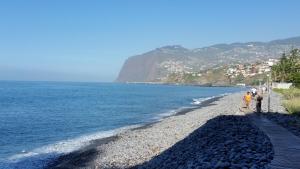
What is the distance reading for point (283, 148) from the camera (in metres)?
15.7

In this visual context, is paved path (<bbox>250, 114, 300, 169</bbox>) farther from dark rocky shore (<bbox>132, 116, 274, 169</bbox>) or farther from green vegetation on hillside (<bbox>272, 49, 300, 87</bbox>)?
green vegetation on hillside (<bbox>272, 49, 300, 87</bbox>)

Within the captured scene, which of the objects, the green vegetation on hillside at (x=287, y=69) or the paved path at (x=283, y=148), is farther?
the green vegetation on hillside at (x=287, y=69)

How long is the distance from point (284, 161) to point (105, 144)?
2241 centimetres

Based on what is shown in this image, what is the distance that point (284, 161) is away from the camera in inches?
514

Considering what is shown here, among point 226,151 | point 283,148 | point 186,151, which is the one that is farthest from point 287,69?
point 226,151

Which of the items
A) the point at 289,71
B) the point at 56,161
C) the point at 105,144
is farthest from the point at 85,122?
the point at 289,71

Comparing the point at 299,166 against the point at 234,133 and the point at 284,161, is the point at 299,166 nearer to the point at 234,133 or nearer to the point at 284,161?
the point at 284,161

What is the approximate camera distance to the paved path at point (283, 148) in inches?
493

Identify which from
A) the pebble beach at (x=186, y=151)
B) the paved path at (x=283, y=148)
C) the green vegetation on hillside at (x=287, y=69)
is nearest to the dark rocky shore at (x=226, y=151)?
the pebble beach at (x=186, y=151)

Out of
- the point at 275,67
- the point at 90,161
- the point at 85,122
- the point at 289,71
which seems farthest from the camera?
the point at 275,67

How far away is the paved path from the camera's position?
1251 centimetres

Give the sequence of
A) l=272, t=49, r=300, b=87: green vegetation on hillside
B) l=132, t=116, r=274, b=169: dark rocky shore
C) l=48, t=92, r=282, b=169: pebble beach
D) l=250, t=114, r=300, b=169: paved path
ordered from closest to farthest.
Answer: l=250, t=114, r=300, b=169: paved path, l=132, t=116, r=274, b=169: dark rocky shore, l=48, t=92, r=282, b=169: pebble beach, l=272, t=49, r=300, b=87: green vegetation on hillside

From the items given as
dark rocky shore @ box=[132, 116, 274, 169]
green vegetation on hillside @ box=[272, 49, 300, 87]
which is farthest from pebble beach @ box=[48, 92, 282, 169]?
green vegetation on hillside @ box=[272, 49, 300, 87]

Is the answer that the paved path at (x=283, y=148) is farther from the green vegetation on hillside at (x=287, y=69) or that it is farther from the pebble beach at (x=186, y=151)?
the green vegetation on hillside at (x=287, y=69)
